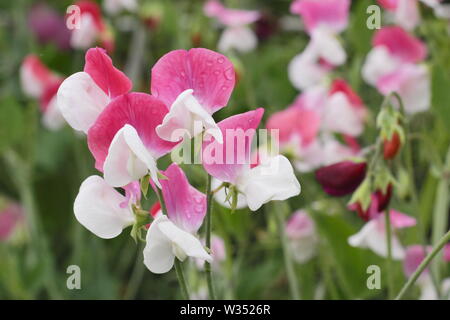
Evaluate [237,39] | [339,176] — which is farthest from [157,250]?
[237,39]

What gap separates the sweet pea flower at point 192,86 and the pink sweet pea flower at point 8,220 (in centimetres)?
84

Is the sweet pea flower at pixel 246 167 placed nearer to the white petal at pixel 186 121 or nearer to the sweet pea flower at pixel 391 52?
the white petal at pixel 186 121

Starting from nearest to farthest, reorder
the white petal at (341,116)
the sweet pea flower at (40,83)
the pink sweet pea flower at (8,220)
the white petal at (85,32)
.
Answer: the white petal at (341,116) < the white petal at (85,32) < the sweet pea flower at (40,83) < the pink sweet pea flower at (8,220)

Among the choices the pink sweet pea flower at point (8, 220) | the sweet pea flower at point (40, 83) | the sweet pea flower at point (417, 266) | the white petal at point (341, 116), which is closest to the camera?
the sweet pea flower at point (417, 266)

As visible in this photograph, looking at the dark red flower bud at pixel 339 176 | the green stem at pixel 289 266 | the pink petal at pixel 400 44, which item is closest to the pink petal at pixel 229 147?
the dark red flower bud at pixel 339 176

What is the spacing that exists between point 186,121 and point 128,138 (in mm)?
36

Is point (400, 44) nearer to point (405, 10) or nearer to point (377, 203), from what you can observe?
point (405, 10)

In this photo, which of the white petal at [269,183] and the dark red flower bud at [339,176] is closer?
the white petal at [269,183]

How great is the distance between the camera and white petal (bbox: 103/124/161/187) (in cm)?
48

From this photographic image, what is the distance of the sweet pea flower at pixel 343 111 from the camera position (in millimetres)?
910

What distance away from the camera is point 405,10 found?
85 cm

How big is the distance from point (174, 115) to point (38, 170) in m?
0.94

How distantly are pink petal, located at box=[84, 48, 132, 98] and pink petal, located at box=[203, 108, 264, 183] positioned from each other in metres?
0.06

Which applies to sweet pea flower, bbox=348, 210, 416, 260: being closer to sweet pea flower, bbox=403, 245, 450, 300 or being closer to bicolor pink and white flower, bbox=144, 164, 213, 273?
sweet pea flower, bbox=403, 245, 450, 300
